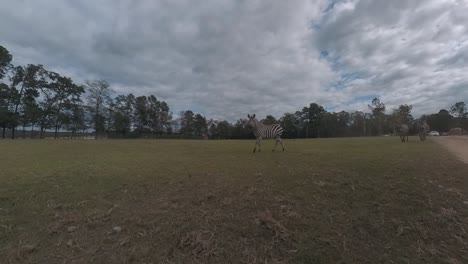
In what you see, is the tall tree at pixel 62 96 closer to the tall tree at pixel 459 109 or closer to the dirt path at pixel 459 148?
the dirt path at pixel 459 148

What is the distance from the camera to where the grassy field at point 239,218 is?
4.03m

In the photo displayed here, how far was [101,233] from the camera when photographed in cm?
461

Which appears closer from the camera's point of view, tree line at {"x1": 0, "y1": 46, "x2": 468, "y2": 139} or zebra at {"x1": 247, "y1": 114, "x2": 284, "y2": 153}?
zebra at {"x1": 247, "y1": 114, "x2": 284, "y2": 153}

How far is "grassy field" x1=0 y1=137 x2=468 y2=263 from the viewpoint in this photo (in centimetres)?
403

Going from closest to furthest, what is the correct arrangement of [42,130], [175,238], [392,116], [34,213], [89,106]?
[175,238]
[34,213]
[42,130]
[89,106]
[392,116]

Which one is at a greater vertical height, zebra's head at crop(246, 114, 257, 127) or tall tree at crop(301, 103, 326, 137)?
tall tree at crop(301, 103, 326, 137)

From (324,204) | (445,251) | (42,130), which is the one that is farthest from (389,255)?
(42,130)

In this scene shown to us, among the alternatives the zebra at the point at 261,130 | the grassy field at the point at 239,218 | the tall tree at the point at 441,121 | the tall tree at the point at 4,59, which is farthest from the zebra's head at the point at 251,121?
the tall tree at the point at 441,121

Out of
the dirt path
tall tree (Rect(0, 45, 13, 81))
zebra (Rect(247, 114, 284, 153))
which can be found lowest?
the dirt path

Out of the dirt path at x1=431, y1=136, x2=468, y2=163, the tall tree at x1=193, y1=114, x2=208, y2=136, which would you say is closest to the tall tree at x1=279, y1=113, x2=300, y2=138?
the tall tree at x1=193, y1=114, x2=208, y2=136

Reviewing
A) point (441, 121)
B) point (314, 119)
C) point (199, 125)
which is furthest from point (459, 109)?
point (199, 125)

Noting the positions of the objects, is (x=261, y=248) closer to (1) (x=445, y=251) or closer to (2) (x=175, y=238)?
(2) (x=175, y=238)

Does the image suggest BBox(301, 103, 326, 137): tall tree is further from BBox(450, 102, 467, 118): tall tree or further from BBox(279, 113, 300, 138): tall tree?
BBox(450, 102, 467, 118): tall tree

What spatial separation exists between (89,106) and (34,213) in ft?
237
